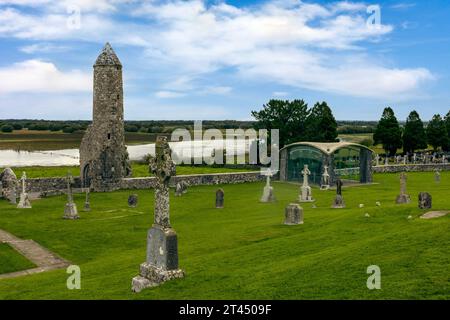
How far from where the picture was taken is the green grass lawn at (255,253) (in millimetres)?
10906

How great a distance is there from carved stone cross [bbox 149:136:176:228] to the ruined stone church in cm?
3077

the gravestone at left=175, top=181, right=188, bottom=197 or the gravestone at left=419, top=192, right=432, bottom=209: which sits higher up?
the gravestone at left=419, top=192, right=432, bottom=209

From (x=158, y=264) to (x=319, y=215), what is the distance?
12540 mm

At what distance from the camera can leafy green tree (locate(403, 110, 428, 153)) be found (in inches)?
2862

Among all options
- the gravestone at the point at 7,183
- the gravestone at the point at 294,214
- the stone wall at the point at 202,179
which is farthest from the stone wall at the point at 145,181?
the gravestone at the point at 294,214

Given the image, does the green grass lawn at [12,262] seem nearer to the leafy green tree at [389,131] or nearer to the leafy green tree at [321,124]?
the leafy green tree at [321,124]

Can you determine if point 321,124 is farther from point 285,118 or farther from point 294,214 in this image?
point 294,214

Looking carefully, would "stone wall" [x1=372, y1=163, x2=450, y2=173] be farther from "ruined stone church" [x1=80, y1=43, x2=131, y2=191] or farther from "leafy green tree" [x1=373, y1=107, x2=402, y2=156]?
"ruined stone church" [x1=80, y1=43, x2=131, y2=191]

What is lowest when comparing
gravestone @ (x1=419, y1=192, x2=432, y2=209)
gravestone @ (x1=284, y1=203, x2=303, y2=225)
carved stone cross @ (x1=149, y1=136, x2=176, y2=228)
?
gravestone @ (x1=284, y1=203, x2=303, y2=225)

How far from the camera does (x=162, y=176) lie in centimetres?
1307

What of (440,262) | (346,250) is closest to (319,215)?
(346,250)

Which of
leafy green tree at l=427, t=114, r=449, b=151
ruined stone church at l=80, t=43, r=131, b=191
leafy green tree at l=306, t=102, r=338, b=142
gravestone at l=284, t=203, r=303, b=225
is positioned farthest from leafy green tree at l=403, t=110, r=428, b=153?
gravestone at l=284, t=203, r=303, b=225

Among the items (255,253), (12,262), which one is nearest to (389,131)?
(255,253)

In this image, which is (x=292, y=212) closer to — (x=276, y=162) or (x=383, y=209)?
(x=383, y=209)
